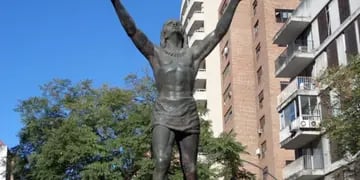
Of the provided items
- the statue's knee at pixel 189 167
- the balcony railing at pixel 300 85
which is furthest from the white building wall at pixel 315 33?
the statue's knee at pixel 189 167

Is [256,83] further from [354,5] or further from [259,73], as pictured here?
[354,5]

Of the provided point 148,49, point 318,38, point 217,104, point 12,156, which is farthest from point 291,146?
point 148,49

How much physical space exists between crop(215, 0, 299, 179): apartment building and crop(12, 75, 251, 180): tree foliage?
1806 centimetres

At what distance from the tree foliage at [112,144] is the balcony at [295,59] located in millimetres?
10143

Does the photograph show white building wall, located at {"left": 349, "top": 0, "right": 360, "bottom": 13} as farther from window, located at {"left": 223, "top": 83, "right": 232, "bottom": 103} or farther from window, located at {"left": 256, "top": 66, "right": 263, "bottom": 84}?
window, located at {"left": 223, "top": 83, "right": 232, "bottom": 103}

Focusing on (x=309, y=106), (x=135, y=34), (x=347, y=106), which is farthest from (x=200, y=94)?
(x=135, y=34)

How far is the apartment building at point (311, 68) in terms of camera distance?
131ft

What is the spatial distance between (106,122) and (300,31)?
16626 mm

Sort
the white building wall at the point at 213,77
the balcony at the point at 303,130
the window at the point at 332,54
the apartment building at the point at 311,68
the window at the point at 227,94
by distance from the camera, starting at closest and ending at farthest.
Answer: the apartment building at the point at 311,68 → the window at the point at 332,54 → the balcony at the point at 303,130 → the window at the point at 227,94 → the white building wall at the point at 213,77

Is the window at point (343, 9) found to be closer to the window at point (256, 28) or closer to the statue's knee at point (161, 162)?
the window at point (256, 28)

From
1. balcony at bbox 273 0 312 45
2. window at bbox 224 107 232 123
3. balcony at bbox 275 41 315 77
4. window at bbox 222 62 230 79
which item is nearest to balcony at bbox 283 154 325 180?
balcony at bbox 275 41 315 77

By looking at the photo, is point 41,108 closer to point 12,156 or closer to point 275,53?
point 12,156

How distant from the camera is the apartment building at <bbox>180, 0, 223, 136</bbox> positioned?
226 ft

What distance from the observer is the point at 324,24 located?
142 feet
